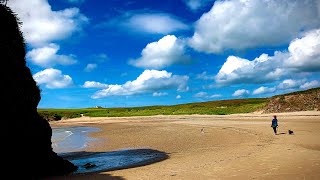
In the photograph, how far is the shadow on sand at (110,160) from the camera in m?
19.4

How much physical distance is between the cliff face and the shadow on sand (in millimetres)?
53219

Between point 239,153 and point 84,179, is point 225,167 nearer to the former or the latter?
point 239,153

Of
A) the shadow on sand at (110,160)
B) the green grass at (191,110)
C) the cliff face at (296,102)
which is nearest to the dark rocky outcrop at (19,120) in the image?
the shadow on sand at (110,160)

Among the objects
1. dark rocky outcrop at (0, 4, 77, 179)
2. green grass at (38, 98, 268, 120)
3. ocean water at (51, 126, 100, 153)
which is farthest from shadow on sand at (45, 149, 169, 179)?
green grass at (38, 98, 268, 120)

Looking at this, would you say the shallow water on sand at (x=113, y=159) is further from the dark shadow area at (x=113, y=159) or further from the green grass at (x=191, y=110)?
the green grass at (x=191, y=110)

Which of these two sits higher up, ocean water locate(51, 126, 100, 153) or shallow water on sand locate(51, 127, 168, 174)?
ocean water locate(51, 126, 100, 153)

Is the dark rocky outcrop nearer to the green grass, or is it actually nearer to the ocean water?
the ocean water

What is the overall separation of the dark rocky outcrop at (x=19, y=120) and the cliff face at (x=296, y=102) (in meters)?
61.3

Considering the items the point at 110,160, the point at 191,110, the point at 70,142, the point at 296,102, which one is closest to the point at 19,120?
the point at 110,160

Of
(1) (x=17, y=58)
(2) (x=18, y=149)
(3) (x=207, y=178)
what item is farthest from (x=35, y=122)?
(3) (x=207, y=178)

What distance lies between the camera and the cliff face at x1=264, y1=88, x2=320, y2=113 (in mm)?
69500

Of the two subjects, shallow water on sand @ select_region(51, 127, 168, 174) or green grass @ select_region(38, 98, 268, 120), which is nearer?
shallow water on sand @ select_region(51, 127, 168, 174)

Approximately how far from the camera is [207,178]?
584 inches

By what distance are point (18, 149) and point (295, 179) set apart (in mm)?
12980
